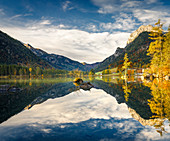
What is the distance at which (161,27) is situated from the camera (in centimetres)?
4306

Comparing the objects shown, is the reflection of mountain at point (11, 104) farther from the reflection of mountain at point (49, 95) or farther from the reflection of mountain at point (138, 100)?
the reflection of mountain at point (138, 100)

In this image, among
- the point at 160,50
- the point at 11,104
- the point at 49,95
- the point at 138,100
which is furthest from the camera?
the point at 160,50

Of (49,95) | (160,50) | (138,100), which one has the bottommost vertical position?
(49,95)

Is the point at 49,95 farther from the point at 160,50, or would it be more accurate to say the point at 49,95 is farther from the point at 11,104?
the point at 160,50

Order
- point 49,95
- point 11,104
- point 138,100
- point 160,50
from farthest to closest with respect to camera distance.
Answer: 1. point 160,50
2. point 49,95
3. point 138,100
4. point 11,104

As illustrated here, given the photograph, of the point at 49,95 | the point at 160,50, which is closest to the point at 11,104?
the point at 49,95

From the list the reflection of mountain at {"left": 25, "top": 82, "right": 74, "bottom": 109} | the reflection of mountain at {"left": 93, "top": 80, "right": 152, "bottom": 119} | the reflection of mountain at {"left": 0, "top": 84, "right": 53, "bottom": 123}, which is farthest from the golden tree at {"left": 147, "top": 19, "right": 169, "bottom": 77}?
the reflection of mountain at {"left": 0, "top": 84, "right": 53, "bottom": 123}

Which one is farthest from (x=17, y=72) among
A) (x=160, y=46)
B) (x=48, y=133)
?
(x=48, y=133)

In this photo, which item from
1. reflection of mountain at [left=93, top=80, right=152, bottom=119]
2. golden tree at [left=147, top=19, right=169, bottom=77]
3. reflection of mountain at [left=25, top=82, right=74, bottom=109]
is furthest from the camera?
golden tree at [left=147, top=19, right=169, bottom=77]

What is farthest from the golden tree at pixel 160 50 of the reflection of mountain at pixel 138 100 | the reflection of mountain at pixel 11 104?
the reflection of mountain at pixel 11 104

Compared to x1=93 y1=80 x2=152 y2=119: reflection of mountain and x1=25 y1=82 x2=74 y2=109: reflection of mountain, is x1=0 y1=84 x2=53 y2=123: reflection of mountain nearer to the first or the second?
x1=25 y1=82 x2=74 y2=109: reflection of mountain

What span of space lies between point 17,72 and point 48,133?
212 metres

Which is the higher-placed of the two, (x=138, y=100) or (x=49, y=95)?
(x=138, y=100)

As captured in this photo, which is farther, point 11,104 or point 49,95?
point 49,95
